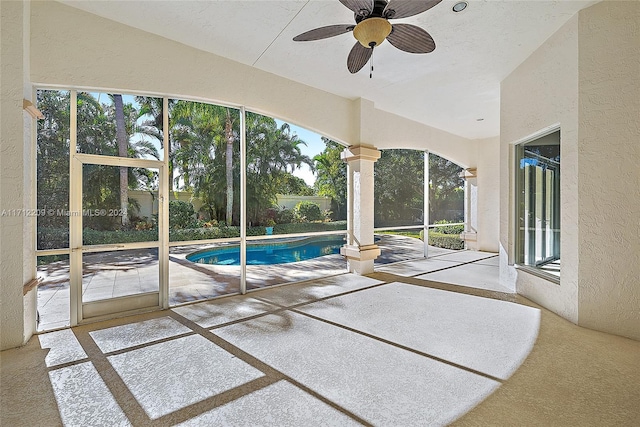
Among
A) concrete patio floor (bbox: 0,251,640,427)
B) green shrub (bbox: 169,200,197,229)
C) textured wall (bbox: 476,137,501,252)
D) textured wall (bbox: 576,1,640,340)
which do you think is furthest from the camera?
textured wall (bbox: 476,137,501,252)

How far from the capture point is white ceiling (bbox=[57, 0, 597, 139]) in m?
3.20

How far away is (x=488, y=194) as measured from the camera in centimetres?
852

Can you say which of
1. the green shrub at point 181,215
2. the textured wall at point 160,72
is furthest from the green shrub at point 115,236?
the textured wall at point 160,72

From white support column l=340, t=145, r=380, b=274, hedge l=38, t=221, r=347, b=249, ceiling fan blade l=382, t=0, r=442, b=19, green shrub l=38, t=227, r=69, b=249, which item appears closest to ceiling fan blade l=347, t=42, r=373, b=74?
ceiling fan blade l=382, t=0, r=442, b=19

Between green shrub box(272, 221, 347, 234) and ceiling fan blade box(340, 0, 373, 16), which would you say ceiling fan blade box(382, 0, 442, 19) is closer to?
ceiling fan blade box(340, 0, 373, 16)

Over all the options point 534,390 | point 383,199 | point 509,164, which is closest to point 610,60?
point 509,164

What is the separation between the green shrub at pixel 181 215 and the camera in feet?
13.3

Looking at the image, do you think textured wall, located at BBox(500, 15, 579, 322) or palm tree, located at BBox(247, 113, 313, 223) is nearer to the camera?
textured wall, located at BBox(500, 15, 579, 322)

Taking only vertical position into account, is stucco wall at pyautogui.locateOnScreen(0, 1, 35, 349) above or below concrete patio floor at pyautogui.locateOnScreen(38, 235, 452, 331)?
above

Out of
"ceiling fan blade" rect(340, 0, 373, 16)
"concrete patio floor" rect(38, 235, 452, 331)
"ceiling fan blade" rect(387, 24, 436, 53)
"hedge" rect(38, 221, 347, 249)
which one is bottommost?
"concrete patio floor" rect(38, 235, 452, 331)

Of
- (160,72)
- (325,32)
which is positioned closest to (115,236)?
(160,72)

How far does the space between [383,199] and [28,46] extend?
6.47 metres

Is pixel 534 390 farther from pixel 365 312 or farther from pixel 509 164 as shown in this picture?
pixel 509 164

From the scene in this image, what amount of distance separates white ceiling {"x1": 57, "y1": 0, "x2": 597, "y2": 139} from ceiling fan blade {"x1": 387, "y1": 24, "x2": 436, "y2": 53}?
1.84 feet
